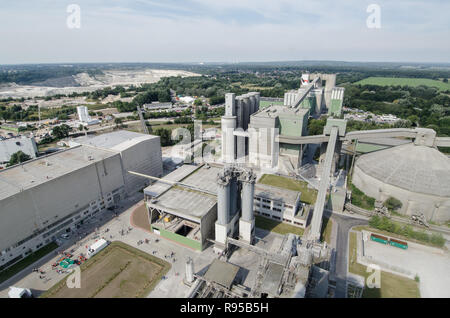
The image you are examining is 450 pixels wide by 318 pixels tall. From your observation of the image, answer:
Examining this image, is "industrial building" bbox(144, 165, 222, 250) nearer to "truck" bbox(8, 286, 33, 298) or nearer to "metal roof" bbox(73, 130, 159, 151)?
"metal roof" bbox(73, 130, 159, 151)

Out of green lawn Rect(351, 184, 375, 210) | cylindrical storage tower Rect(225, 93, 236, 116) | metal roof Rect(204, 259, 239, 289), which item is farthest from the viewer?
cylindrical storage tower Rect(225, 93, 236, 116)

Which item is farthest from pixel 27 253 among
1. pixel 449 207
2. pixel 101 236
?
pixel 449 207

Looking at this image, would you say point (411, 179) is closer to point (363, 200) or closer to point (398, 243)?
point (363, 200)

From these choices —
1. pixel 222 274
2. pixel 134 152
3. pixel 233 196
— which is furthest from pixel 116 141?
pixel 222 274

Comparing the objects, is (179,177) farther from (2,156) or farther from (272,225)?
(2,156)

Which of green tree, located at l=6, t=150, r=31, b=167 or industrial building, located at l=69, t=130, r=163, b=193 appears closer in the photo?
industrial building, located at l=69, t=130, r=163, b=193

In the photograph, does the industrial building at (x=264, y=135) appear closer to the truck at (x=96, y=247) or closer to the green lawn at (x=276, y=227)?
the green lawn at (x=276, y=227)

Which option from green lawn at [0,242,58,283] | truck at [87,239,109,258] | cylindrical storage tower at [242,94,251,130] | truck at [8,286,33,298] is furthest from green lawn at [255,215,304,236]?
green lawn at [0,242,58,283]
